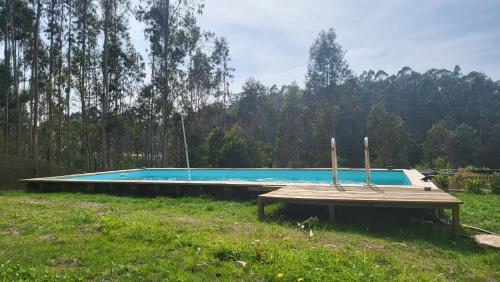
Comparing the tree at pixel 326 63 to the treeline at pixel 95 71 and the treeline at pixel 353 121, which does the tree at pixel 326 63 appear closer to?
the treeline at pixel 353 121

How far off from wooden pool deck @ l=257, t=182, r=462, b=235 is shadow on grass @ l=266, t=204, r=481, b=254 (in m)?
0.23

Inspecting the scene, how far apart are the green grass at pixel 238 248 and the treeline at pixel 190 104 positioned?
510 inches

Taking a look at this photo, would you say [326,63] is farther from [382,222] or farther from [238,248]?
[238,248]

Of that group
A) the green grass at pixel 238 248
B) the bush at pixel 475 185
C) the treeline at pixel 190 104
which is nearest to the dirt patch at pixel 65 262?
Answer: the green grass at pixel 238 248

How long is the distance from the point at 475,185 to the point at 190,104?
A: 20653mm

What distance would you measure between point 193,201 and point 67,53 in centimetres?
1701

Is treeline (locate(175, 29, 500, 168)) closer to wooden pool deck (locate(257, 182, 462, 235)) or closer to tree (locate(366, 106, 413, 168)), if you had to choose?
tree (locate(366, 106, 413, 168))

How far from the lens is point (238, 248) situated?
369 centimetres

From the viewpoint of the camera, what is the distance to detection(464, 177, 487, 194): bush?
30.0ft

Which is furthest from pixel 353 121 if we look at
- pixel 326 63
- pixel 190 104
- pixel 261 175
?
pixel 261 175

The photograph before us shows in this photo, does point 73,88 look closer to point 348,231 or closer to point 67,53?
point 67,53

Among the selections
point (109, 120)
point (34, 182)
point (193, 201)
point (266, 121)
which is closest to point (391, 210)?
point (193, 201)

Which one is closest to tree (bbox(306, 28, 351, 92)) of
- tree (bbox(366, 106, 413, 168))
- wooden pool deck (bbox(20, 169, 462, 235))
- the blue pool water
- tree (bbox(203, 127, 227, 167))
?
tree (bbox(366, 106, 413, 168))

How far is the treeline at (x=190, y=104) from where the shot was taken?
62.6 ft
